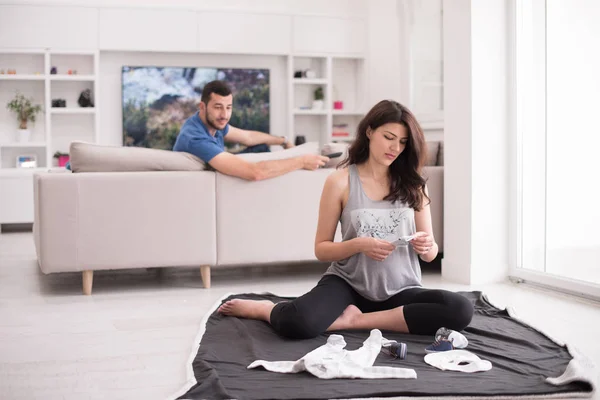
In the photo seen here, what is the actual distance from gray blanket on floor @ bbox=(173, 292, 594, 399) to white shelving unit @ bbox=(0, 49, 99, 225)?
16.8 ft

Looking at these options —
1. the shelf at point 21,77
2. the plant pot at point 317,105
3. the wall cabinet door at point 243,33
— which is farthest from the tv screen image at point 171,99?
the shelf at point 21,77

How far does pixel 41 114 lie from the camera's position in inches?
312

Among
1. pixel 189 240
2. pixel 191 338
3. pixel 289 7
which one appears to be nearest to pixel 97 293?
pixel 189 240

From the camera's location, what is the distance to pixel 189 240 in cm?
409

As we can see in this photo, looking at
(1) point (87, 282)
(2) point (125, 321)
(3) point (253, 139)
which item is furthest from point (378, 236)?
(3) point (253, 139)

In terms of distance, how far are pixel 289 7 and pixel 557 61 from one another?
4945 mm

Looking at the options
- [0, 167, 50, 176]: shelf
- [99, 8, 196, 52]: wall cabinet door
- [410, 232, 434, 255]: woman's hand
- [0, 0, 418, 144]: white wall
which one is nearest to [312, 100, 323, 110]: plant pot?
[0, 0, 418, 144]: white wall

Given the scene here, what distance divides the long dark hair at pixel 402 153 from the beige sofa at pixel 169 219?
137cm

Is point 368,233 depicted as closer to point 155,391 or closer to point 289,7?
point 155,391

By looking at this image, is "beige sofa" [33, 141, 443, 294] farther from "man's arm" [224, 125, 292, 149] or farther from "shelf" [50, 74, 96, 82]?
"shelf" [50, 74, 96, 82]

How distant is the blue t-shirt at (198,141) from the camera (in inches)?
163

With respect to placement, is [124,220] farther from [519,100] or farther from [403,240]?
[519,100]

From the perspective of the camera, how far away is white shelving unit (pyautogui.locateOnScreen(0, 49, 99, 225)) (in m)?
7.46

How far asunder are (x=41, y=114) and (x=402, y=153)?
6.05 metres
